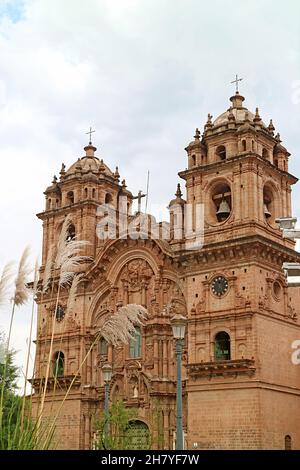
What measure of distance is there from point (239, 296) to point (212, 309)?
166cm

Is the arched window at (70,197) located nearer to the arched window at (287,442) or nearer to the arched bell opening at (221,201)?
the arched bell opening at (221,201)

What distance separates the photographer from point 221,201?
1478 inches

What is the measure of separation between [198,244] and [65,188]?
11.6m

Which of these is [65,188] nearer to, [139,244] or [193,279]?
[139,244]

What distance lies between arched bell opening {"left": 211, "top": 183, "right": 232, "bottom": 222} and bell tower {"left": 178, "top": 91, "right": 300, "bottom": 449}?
50 mm

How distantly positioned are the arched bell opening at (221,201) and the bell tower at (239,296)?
5 cm

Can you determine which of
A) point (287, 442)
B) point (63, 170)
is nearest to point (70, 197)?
point (63, 170)

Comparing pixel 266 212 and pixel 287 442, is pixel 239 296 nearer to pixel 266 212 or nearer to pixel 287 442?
pixel 266 212

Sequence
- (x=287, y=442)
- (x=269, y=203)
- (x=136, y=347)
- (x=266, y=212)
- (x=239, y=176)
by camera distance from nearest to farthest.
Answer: (x=287, y=442), (x=239, y=176), (x=266, y=212), (x=269, y=203), (x=136, y=347)

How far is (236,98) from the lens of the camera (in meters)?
39.5

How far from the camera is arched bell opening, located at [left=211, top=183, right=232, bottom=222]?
36594 millimetres

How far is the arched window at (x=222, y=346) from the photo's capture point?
113 ft
